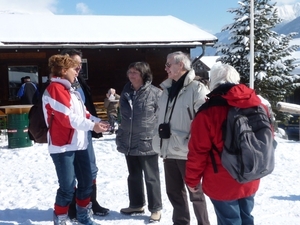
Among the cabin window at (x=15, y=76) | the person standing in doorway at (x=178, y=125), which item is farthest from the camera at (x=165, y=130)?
the cabin window at (x=15, y=76)

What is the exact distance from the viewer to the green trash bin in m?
8.80

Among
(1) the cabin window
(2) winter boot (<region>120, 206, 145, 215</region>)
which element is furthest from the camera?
(1) the cabin window

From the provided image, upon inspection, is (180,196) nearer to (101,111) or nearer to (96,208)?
(96,208)

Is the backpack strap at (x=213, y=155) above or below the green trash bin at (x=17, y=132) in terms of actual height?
above

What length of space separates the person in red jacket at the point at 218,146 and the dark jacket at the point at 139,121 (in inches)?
57.3

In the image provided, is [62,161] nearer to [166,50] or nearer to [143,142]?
[143,142]

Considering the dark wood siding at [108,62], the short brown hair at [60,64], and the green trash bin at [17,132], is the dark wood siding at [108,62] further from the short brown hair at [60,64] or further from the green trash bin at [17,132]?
the short brown hair at [60,64]

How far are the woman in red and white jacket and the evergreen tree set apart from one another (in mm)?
14685

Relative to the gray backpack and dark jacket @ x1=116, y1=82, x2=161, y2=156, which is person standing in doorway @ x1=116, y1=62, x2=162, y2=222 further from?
the gray backpack

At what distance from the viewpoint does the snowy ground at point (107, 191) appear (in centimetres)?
445

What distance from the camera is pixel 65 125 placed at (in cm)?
363

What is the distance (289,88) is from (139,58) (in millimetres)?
7489

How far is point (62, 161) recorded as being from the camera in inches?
147

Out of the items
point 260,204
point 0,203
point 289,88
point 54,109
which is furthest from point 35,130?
point 289,88
